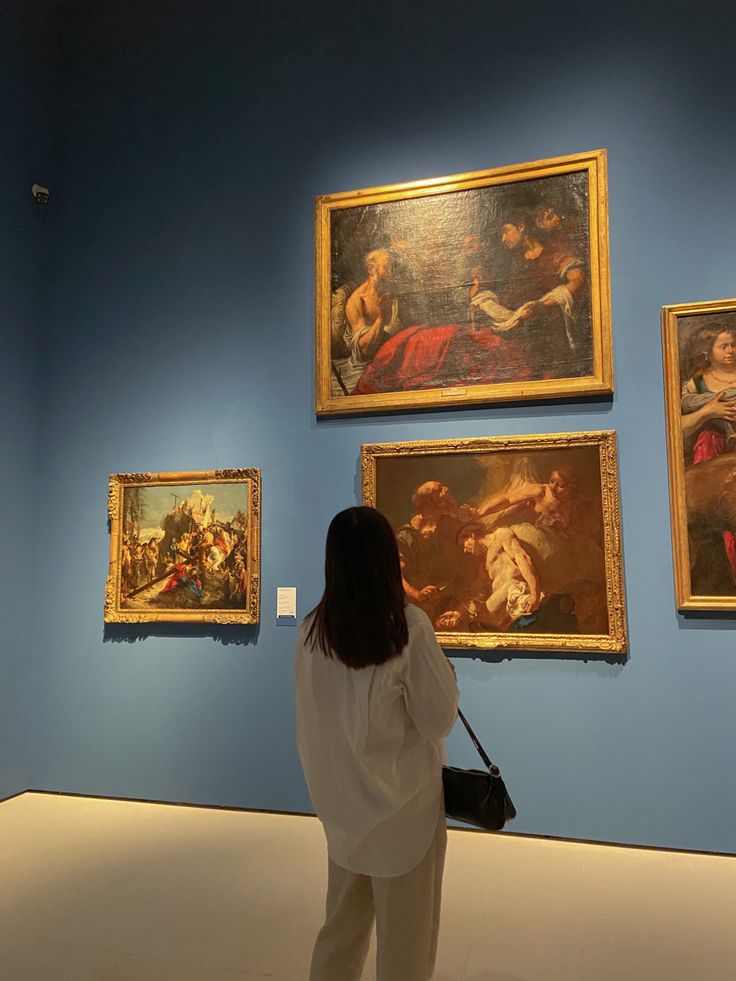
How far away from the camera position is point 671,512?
5.41 meters

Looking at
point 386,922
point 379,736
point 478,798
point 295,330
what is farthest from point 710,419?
point 386,922

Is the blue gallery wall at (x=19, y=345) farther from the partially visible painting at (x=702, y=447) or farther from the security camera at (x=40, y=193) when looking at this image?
the partially visible painting at (x=702, y=447)

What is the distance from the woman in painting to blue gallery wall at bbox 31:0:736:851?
0.79ft

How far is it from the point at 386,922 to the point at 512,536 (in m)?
3.47

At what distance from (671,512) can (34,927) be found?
4.97m

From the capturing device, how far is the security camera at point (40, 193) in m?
7.27

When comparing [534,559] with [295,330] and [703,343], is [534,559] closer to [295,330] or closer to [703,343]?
[703,343]

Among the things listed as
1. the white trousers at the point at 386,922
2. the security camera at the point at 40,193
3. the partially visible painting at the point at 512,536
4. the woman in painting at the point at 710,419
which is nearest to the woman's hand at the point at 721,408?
the woman in painting at the point at 710,419

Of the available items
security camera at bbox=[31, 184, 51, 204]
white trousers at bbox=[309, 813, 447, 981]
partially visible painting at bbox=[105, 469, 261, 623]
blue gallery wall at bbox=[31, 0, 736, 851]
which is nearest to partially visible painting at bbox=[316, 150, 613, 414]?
blue gallery wall at bbox=[31, 0, 736, 851]

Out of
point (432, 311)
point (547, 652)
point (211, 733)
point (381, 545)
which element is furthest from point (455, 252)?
point (211, 733)

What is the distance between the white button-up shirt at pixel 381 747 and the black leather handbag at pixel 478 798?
0.56 feet

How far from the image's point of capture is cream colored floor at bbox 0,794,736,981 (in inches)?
142

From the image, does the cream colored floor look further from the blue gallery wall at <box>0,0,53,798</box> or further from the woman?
the blue gallery wall at <box>0,0,53,798</box>

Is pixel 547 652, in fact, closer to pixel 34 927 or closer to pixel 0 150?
pixel 34 927
